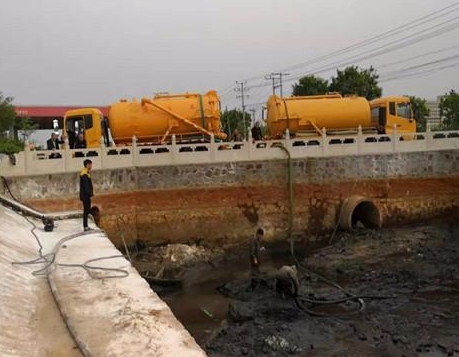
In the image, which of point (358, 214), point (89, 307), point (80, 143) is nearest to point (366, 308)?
point (89, 307)

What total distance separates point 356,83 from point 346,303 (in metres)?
29.6

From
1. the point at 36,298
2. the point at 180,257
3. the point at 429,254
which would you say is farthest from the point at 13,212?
the point at 429,254

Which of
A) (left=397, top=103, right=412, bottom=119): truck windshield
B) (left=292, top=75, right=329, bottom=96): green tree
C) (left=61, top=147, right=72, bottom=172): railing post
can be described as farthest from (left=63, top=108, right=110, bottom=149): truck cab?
(left=292, top=75, right=329, bottom=96): green tree

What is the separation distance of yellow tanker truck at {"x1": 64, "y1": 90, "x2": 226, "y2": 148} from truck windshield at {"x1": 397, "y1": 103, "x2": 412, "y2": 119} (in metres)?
8.45

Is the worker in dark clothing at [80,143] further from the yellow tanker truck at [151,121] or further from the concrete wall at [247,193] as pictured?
the concrete wall at [247,193]

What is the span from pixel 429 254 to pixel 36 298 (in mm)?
13021

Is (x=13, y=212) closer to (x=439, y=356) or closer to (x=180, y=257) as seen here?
(x=180, y=257)

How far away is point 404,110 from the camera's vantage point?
23.0 m

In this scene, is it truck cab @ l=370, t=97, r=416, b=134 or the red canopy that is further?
the red canopy

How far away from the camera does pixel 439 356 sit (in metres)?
9.30

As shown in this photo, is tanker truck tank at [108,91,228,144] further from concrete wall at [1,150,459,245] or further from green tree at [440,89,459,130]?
green tree at [440,89,459,130]

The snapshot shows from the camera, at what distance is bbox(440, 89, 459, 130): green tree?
41156 millimetres

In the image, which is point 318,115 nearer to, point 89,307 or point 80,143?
point 80,143

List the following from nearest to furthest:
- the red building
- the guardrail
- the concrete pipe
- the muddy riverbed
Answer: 1. the muddy riverbed
2. the guardrail
3. the concrete pipe
4. the red building
